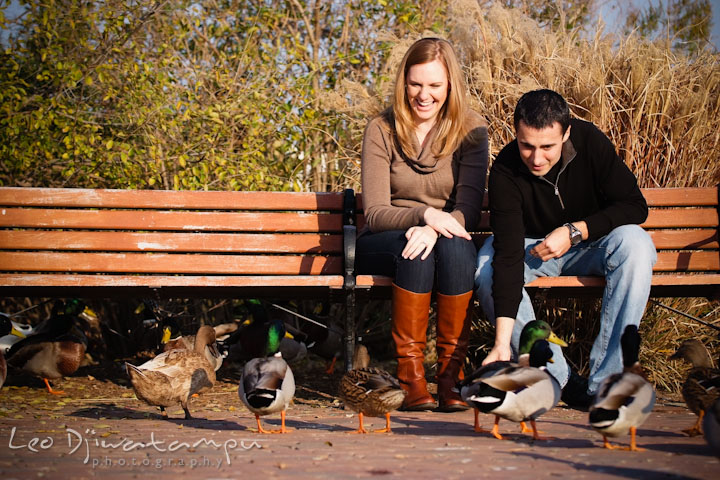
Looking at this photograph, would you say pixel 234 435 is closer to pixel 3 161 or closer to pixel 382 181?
pixel 382 181

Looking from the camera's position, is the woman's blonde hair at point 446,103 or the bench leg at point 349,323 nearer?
the woman's blonde hair at point 446,103

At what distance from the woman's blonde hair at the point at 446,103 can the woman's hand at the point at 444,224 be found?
1.62 feet

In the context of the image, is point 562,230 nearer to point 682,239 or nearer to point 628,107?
point 682,239

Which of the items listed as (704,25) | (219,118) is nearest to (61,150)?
(219,118)

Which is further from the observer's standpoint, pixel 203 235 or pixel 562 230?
pixel 203 235

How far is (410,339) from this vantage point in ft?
14.8

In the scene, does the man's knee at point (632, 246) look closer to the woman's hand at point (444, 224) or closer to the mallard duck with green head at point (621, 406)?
the woman's hand at point (444, 224)

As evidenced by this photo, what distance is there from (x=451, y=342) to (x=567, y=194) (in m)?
1.11

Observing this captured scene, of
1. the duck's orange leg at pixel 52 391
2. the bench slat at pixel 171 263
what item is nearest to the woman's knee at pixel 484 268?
the bench slat at pixel 171 263

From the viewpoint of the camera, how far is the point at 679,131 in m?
6.06

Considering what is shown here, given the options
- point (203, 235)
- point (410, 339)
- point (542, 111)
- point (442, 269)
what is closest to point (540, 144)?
point (542, 111)

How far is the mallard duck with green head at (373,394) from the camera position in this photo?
13.1ft

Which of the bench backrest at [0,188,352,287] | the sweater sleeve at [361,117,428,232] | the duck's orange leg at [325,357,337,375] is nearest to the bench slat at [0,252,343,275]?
the bench backrest at [0,188,352,287]

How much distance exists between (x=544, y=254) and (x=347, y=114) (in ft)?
11.1
